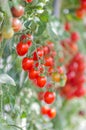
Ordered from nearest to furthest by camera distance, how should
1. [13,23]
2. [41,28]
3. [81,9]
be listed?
[13,23] → [41,28] → [81,9]

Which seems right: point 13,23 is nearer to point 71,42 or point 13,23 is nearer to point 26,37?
point 26,37

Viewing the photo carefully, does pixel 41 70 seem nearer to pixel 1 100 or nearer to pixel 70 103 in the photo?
pixel 1 100

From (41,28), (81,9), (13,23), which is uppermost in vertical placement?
(81,9)

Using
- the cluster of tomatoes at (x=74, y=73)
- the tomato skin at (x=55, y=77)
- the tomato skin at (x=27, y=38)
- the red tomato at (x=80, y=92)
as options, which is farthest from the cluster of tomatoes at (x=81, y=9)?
the tomato skin at (x=27, y=38)

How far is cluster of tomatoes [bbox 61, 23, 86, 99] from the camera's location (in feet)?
6.06

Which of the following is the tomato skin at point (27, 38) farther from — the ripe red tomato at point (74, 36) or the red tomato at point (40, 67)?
the ripe red tomato at point (74, 36)

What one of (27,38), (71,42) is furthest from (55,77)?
(71,42)

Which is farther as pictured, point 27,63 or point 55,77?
point 55,77

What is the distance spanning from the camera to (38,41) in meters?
1.16

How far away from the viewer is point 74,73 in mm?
1859

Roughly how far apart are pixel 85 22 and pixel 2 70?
1218 millimetres

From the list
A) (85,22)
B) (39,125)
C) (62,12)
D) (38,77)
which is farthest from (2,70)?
(85,22)

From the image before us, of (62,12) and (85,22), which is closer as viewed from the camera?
(62,12)

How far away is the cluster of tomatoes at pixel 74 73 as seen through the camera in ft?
6.06
